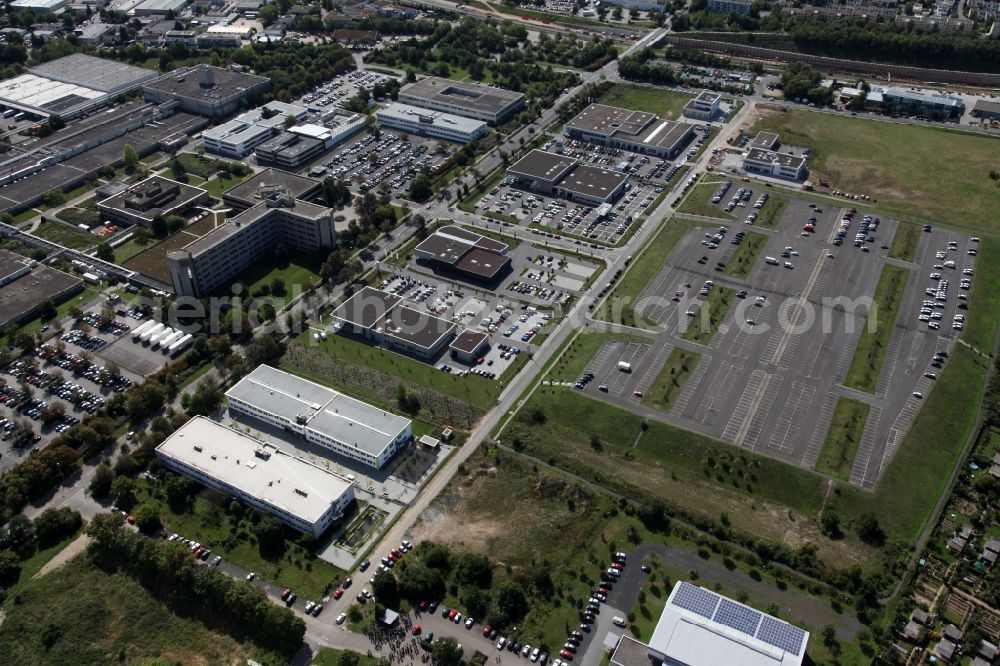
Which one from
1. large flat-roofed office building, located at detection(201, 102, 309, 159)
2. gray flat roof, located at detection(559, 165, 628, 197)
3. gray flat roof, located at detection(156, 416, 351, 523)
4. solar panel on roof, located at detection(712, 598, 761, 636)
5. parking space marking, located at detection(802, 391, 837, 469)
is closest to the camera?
solar panel on roof, located at detection(712, 598, 761, 636)

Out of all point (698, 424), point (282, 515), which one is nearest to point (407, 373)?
point (282, 515)

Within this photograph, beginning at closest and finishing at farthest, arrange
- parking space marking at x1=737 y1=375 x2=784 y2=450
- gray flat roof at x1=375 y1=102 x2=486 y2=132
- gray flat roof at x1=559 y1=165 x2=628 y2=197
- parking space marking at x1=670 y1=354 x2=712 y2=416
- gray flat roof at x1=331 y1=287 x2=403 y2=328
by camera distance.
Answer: parking space marking at x1=737 y1=375 x2=784 y2=450 → parking space marking at x1=670 y1=354 x2=712 y2=416 → gray flat roof at x1=331 y1=287 x2=403 y2=328 → gray flat roof at x1=559 y1=165 x2=628 y2=197 → gray flat roof at x1=375 y1=102 x2=486 y2=132

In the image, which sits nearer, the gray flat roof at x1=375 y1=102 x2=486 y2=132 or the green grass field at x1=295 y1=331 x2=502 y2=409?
the green grass field at x1=295 y1=331 x2=502 y2=409

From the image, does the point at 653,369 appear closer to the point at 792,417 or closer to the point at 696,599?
the point at 792,417

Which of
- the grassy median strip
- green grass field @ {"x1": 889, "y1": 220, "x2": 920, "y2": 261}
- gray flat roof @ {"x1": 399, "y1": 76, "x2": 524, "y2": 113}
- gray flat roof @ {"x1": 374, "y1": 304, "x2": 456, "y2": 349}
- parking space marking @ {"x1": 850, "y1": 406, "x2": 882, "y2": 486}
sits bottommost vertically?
parking space marking @ {"x1": 850, "y1": 406, "x2": 882, "y2": 486}

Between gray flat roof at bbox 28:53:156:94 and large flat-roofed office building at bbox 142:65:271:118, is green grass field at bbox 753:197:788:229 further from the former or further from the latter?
gray flat roof at bbox 28:53:156:94

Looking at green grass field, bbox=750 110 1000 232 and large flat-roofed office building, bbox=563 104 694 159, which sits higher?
large flat-roofed office building, bbox=563 104 694 159

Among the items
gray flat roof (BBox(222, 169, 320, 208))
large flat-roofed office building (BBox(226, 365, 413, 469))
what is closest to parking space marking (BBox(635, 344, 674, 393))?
large flat-roofed office building (BBox(226, 365, 413, 469))
